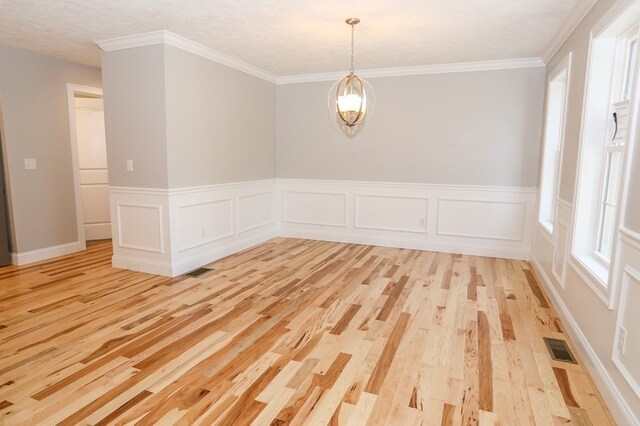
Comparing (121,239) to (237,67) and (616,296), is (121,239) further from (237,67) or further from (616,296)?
(616,296)

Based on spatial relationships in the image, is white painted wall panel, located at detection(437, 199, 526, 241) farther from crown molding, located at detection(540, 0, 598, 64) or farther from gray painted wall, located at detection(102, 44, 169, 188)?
gray painted wall, located at detection(102, 44, 169, 188)

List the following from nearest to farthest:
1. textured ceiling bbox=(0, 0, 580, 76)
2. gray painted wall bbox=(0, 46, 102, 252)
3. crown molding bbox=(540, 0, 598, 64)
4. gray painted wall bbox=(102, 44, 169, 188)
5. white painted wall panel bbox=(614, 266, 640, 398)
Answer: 1. white painted wall panel bbox=(614, 266, 640, 398)
2. crown molding bbox=(540, 0, 598, 64)
3. textured ceiling bbox=(0, 0, 580, 76)
4. gray painted wall bbox=(102, 44, 169, 188)
5. gray painted wall bbox=(0, 46, 102, 252)

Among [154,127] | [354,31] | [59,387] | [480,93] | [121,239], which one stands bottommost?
[59,387]

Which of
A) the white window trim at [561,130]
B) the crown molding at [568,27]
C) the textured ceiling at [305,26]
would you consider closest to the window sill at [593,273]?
the white window trim at [561,130]

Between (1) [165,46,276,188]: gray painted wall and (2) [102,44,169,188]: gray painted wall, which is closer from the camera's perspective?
(2) [102,44,169,188]: gray painted wall

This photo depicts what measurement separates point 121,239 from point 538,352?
13.9 feet

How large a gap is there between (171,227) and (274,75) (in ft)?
9.49

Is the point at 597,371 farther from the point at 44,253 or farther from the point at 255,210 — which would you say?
the point at 44,253

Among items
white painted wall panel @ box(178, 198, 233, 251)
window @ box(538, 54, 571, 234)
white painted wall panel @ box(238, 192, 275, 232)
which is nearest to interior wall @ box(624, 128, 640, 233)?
window @ box(538, 54, 571, 234)

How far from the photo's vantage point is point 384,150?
550 cm

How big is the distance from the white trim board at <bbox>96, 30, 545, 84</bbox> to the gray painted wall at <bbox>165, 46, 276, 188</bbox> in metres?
0.08

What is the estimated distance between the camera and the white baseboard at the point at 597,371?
6.03 feet

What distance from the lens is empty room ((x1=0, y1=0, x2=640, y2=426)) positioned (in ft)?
6.95

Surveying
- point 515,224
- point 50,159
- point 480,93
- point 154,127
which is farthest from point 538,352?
point 50,159
